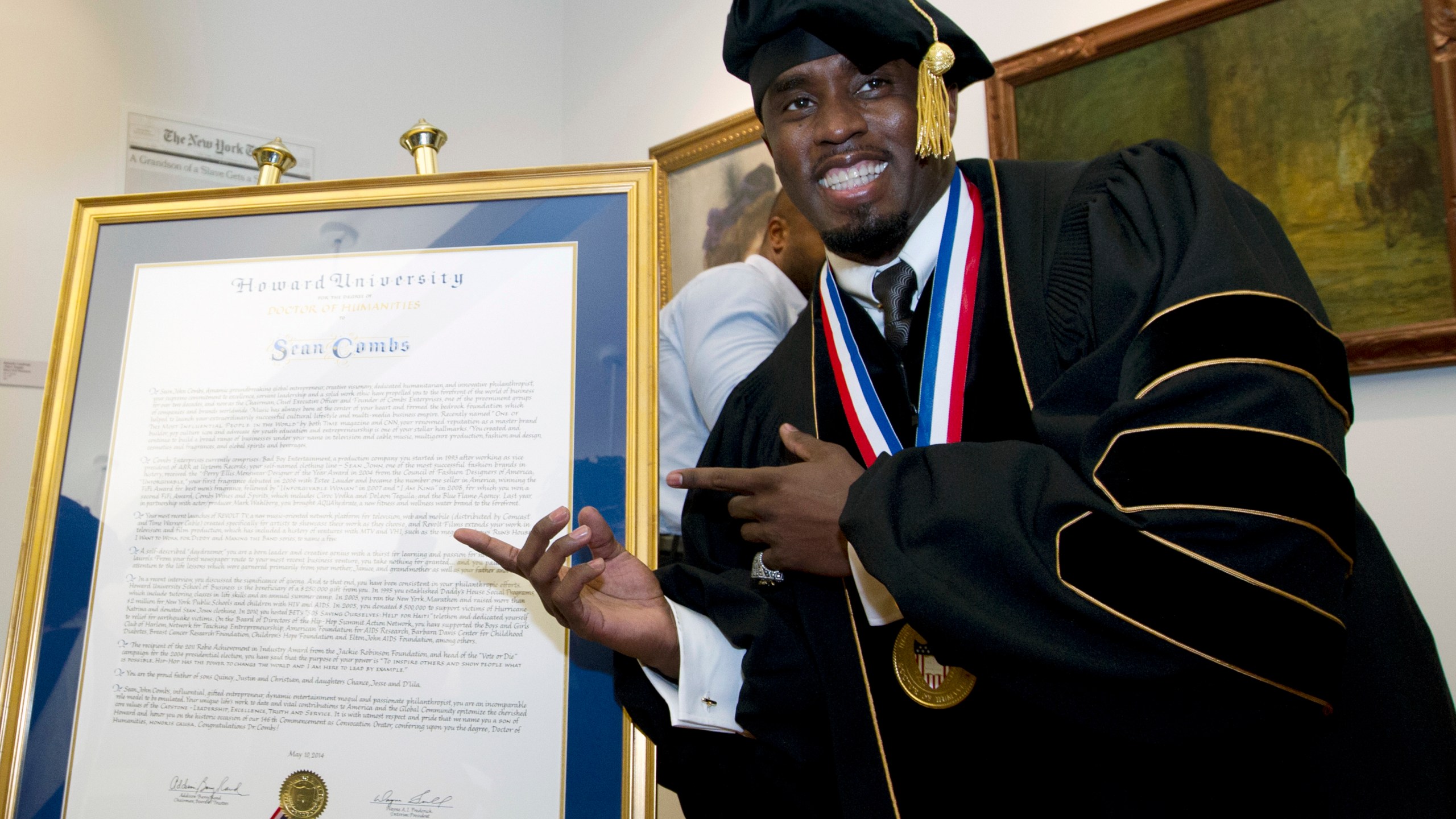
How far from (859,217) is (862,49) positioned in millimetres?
310

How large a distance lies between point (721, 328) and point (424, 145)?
3.37 feet

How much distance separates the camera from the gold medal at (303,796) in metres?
1.61

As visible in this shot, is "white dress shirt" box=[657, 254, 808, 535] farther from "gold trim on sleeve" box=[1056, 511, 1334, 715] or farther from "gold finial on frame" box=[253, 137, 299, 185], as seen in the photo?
"gold trim on sleeve" box=[1056, 511, 1334, 715]

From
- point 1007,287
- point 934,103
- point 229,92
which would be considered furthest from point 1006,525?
point 229,92

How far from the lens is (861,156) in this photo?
1800 mm

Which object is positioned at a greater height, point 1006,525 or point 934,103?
point 934,103


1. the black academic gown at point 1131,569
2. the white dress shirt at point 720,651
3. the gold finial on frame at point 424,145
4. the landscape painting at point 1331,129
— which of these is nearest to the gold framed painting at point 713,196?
the gold finial on frame at point 424,145

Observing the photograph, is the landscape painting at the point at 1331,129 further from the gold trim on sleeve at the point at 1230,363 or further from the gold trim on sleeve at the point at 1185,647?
the gold trim on sleeve at the point at 1185,647

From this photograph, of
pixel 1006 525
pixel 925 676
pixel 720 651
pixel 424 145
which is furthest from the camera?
pixel 424 145

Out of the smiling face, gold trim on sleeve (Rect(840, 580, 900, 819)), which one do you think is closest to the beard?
the smiling face

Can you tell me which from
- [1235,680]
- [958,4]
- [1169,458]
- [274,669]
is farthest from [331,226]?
[958,4]

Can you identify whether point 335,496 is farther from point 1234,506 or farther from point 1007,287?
point 1234,506

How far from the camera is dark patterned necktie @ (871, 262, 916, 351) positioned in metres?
1.78

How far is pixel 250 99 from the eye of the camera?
3.59 metres
